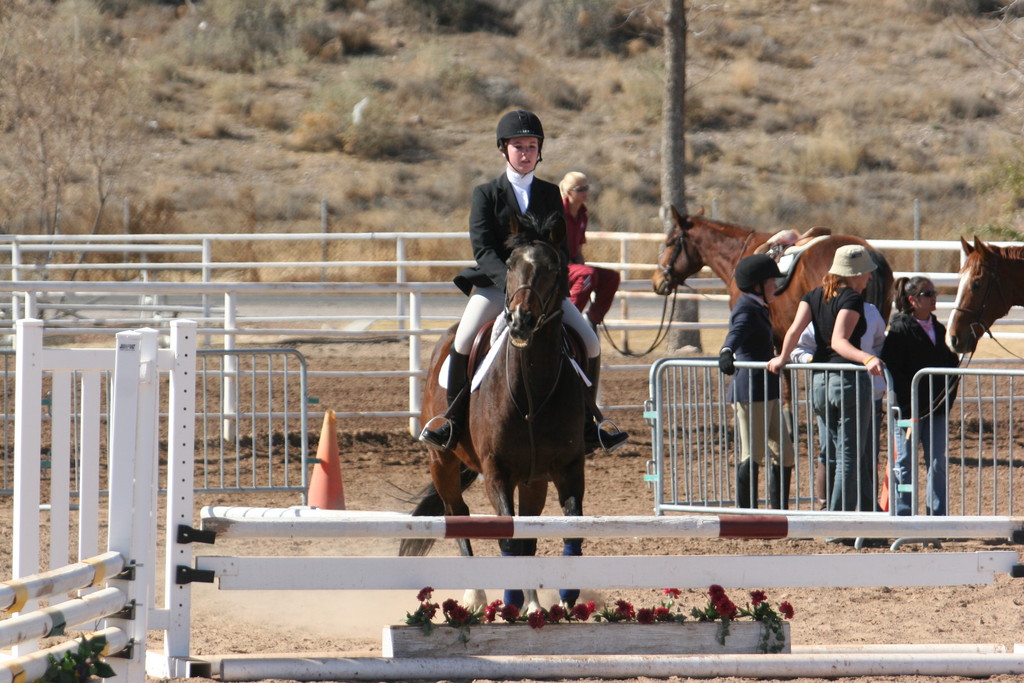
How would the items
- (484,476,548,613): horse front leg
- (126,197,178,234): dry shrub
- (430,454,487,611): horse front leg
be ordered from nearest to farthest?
(484,476,548,613): horse front leg
(430,454,487,611): horse front leg
(126,197,178,234): dry shrub

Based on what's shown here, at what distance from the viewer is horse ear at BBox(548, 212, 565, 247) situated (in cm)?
580

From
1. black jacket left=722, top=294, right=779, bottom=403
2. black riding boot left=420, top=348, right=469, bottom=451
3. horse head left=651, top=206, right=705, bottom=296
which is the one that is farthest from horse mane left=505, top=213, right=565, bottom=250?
horse head left=651, top=206, right=705, bottom=296

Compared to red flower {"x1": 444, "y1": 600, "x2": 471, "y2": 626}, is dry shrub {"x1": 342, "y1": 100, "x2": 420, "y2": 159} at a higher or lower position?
higher

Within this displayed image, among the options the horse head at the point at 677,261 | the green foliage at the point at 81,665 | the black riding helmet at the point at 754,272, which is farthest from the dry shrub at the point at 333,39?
the green foliage at the point at 81,665

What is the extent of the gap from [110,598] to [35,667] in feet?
1.38

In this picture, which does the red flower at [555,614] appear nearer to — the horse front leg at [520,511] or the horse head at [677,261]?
the horse front leg at [520,511]

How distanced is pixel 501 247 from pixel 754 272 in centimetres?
261

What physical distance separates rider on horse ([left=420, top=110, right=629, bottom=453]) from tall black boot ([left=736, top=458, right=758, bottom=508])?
6.82ft

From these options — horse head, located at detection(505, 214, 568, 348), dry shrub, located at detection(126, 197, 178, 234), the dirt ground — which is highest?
dry shrub, located at detection(126, 197, 178, 234)

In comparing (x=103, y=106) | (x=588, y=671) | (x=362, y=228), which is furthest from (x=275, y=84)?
(x=588, y=671)

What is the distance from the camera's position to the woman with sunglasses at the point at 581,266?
8070mm

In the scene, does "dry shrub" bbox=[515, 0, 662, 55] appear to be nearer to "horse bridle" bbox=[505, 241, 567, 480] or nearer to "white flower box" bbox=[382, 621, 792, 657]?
"horse bridle" bbox=[505, 241, 567, 480]

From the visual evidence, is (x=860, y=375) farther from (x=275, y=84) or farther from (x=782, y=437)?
(x=275, y=84)

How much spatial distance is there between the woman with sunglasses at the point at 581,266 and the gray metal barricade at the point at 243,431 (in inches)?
81.6
